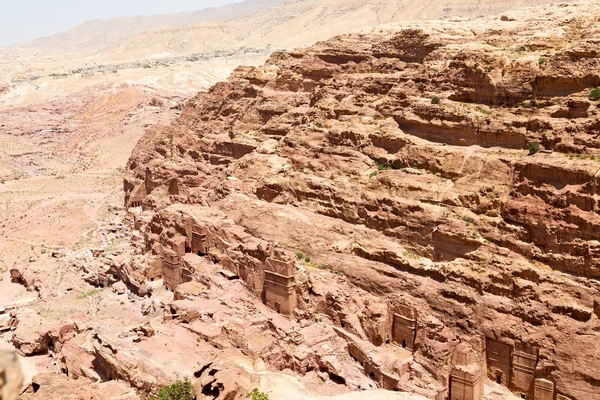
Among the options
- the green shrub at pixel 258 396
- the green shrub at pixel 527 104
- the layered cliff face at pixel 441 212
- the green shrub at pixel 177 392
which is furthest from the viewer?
the green shrub at pixel 527 104

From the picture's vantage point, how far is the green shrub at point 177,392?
21328 mm


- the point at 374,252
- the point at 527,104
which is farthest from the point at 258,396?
the point at 527,104

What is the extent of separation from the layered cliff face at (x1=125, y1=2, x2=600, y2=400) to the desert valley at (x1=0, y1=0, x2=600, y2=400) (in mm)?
89

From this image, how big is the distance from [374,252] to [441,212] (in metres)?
3.54

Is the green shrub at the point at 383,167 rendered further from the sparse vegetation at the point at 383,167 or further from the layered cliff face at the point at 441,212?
the layered cliff face at the point at 441,212

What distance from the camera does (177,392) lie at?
70.5 feet

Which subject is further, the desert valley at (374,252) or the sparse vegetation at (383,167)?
the sparse vegetation at (383,167)

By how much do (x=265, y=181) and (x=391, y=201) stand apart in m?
8.76

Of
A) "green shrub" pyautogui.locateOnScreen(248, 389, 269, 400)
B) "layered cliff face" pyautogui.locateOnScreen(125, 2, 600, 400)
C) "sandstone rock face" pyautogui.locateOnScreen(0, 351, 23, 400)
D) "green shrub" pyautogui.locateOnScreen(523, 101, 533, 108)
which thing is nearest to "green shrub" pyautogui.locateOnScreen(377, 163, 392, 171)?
"layered cliff face" pyautogui.locateOnScreen(125, 2, 600, 400)

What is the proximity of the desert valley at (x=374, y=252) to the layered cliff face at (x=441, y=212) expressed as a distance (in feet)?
0.29

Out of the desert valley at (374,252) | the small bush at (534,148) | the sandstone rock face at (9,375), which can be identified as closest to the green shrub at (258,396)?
the desert valley at (374,252)

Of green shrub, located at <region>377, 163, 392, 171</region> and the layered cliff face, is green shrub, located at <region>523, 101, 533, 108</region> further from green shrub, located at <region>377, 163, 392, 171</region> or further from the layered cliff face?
green shrub, located at <region>377, 163, 392, 171</region>

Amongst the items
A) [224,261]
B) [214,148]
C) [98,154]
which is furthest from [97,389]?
[98,154]

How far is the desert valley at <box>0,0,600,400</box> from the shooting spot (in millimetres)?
23484
